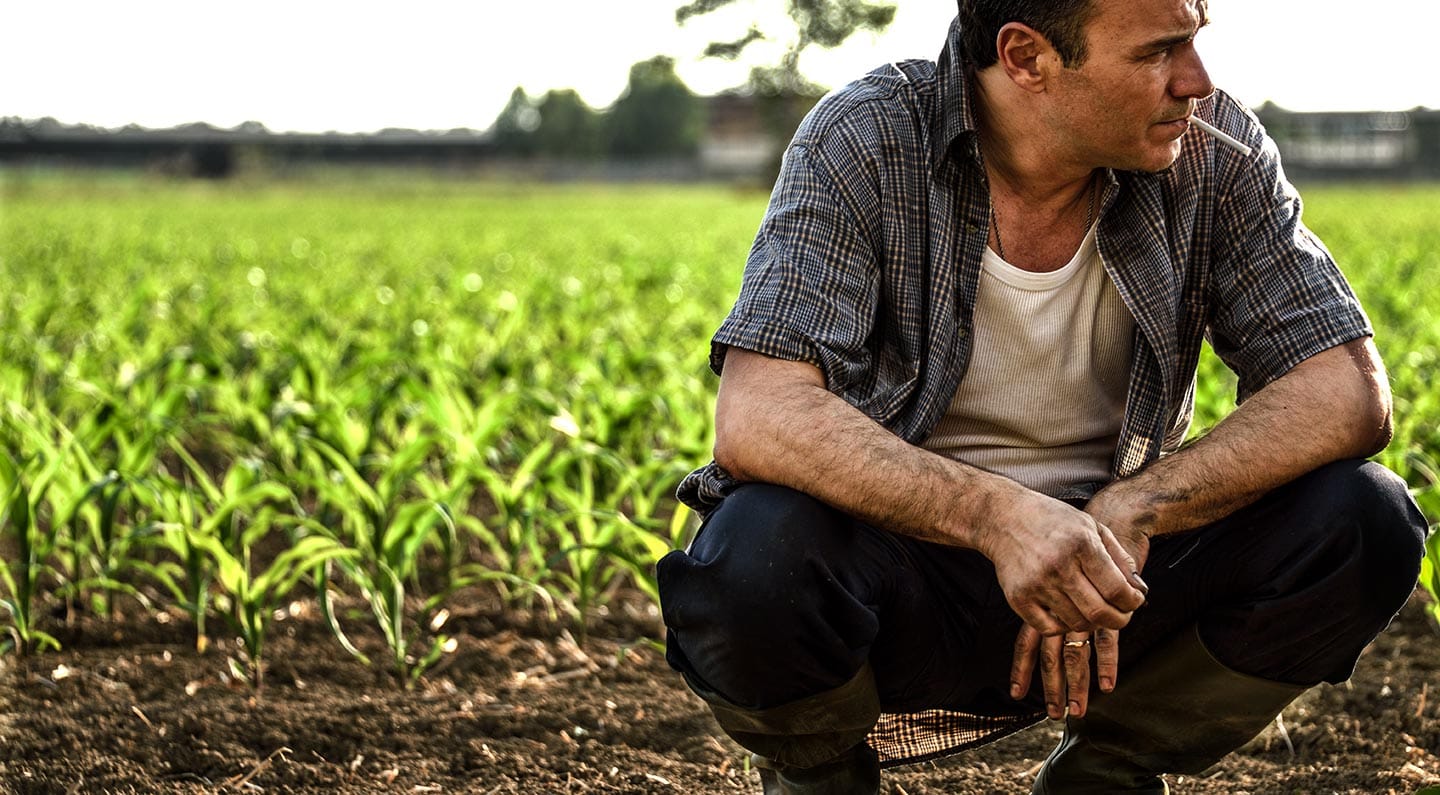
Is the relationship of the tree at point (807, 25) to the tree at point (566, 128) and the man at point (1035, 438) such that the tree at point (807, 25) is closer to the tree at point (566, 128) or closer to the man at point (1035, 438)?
the tree at point (566, 128)

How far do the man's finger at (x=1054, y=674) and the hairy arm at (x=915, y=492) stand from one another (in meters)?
0.06

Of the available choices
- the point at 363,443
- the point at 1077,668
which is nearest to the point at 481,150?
the point at 363,443

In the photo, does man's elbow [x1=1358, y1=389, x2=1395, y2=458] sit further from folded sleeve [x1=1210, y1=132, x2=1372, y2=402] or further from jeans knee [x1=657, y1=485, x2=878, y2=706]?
jeans knee [x1=657, y1=485, x2=878, y2=706]

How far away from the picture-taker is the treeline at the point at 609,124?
273 feet

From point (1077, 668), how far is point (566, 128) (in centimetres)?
8343

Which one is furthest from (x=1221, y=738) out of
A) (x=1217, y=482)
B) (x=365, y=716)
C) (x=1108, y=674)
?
(x=365, y=716)

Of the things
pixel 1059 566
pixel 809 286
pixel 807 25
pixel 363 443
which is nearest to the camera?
pixel 1059 566

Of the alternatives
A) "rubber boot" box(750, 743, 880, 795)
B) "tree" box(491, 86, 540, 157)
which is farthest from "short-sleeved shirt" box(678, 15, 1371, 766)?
Answer: "tree" box(491, 86, 540, 157)

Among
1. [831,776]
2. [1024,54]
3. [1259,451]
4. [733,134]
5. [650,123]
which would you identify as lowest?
[831,776]

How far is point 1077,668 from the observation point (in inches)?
66.4

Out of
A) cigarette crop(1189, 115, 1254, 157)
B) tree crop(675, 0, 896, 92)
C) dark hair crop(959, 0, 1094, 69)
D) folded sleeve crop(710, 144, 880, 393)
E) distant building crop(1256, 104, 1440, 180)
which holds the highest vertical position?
tree crop(675, 0, 896, 92)

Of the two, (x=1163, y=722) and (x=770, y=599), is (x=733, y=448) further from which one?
(x=1163, y=722)

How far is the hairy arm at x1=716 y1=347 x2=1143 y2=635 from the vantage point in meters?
1.55

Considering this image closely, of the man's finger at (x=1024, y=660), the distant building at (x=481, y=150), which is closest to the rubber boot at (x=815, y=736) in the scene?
the man's finger at (x=1024, y=660)
